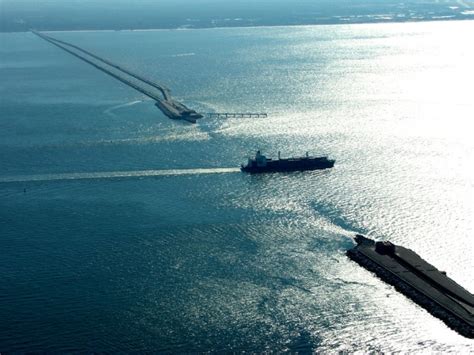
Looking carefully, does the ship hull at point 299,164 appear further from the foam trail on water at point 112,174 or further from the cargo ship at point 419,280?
the cargo ship at point 419,280

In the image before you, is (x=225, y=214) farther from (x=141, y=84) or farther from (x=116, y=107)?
(x=141, y=84)

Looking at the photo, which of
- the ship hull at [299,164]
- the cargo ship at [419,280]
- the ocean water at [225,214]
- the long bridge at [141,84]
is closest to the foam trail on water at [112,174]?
the ocean water at [225,214]

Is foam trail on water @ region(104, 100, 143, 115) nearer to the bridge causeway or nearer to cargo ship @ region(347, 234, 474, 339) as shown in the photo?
the bridge causeway

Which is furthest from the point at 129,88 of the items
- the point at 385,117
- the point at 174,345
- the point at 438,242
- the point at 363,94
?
the point at 174,345

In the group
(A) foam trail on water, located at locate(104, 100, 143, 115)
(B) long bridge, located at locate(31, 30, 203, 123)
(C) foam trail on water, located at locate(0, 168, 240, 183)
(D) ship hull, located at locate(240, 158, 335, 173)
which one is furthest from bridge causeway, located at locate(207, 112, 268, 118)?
(C) foam trail on water, located at locate(0, 168, 240, 183)

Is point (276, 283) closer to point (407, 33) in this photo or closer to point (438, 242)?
point (438, 242)
